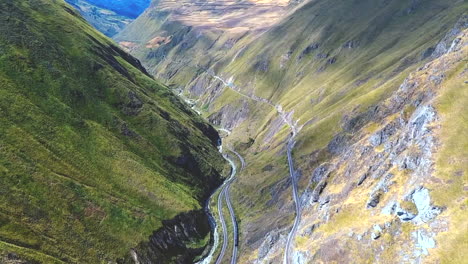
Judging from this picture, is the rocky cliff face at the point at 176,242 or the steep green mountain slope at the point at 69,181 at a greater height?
the steep green mountain slope at the point at 69,181

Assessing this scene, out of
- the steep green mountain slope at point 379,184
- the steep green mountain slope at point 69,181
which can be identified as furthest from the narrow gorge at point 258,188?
the steep green mountain slope at point 69,181

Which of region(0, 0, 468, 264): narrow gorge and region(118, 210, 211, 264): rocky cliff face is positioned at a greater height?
region(0, 0, 468, 264): narrow gorge

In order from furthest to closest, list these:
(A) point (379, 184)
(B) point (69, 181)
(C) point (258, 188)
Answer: (C) point (258, 188), (B) point (69, 181), (A) point (379, 184)

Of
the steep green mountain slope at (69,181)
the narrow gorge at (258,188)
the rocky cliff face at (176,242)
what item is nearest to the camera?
the narrow gorge at (258,188)

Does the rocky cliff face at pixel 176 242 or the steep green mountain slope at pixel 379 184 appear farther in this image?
the rocky cliff face at pixel 176 242

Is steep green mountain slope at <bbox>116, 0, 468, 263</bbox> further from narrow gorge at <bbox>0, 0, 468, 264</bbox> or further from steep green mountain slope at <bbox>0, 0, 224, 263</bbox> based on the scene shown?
steep green mountain slope at <bbox>0, 0, 224, 263</bbox>

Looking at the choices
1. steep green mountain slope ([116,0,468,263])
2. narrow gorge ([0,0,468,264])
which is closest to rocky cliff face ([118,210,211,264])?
narrow gorge ([0,0,468,264])

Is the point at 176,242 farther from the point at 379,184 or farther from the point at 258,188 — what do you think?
the point at 379,184

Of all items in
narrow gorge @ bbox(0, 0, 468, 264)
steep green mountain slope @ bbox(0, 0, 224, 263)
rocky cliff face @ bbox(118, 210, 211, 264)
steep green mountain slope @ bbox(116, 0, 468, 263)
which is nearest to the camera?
steep green mountain slope @ bbox(116, 0, 468, 263)

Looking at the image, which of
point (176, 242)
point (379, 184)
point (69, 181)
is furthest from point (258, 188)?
point (69, 181)

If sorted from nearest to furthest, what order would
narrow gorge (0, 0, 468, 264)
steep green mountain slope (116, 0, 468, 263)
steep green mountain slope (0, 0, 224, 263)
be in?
1. steep green mountain slope (116, 0, 468, 263)
2. narrow gorge (0, 0, 468, 264)
3. steep green mountain slope (0, 0, 224, 263)

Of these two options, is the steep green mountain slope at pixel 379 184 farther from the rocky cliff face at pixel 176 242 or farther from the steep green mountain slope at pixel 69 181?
the steep green mountain slope at pixel 69 181

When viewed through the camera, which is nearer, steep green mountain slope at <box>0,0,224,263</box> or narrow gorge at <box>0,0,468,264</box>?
narrow gorge at <box>0,0,468,264</box>
